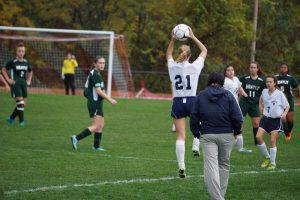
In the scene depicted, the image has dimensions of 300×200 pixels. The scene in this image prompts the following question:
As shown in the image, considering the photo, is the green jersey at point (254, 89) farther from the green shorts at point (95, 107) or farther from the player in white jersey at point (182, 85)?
the player in white jersey at point (182, 85)

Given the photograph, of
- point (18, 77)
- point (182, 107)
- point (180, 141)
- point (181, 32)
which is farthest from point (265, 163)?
point (18, 77)

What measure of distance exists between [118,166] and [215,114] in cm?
400

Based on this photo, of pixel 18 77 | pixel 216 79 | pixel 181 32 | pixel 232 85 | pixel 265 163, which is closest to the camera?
pixel 216 79

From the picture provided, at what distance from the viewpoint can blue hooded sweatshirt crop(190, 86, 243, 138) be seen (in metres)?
9.02

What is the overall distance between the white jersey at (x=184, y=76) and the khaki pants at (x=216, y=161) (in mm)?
2503

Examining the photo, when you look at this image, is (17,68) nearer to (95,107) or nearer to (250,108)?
(95,107)

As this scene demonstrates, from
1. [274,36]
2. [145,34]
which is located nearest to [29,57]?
[145,34]

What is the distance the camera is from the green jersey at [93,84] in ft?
48.2

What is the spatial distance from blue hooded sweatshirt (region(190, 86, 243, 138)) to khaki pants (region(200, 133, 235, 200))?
0.32ft

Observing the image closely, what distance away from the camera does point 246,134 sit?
19.6 metres

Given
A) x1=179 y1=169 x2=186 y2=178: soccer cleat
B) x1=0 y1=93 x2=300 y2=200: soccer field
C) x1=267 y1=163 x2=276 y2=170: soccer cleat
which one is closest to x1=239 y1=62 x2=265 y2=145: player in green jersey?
x1=0 y1=93 x2=300 y2=200: soccer field

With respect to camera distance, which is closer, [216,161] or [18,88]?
[216,161]

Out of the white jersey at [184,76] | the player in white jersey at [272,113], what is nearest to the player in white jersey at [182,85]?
the white jersey at [184,76]

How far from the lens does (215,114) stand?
354 inches
